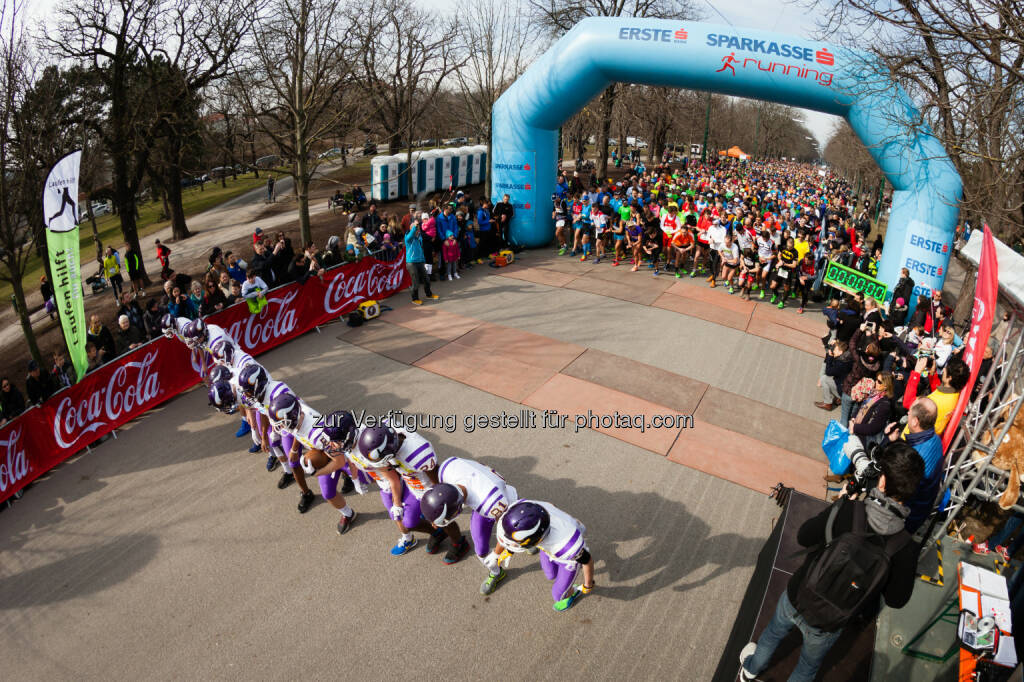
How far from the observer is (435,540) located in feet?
18.1

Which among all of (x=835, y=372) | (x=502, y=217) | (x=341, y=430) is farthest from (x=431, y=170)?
(x=341, y=430)

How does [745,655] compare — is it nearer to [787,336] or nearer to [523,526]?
[523,526]

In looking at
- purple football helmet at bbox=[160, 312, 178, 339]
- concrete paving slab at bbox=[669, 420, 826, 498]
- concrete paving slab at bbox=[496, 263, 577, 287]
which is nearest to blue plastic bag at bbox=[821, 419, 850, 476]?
concrete paving slab at bbox=[669, 420, 826, 498]

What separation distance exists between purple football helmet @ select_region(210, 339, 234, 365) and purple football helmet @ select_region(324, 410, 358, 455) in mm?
2283

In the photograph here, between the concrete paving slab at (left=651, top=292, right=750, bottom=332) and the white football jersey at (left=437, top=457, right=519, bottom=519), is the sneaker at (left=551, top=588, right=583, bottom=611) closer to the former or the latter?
the white football jersey at (left=437, top=457, right=519, bottom=519)

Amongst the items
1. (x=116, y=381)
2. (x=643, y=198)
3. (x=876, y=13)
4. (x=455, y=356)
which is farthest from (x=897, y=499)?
(x=643, y=198)

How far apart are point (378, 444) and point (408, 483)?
1.97 feet

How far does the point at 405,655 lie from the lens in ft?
14.7

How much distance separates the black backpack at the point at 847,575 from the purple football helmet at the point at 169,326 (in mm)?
8220

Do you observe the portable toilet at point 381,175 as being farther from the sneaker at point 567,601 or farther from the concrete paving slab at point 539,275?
the sneaker at point 567,601

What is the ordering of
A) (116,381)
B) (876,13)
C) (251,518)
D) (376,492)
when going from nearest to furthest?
1. (251,518)
2. (376,492)
3. (116,381)
4. (876,13)

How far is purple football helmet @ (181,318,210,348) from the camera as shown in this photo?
7180 millimetres

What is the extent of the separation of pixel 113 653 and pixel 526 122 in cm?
1331

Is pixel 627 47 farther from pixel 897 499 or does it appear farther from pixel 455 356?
pixel 897 499
